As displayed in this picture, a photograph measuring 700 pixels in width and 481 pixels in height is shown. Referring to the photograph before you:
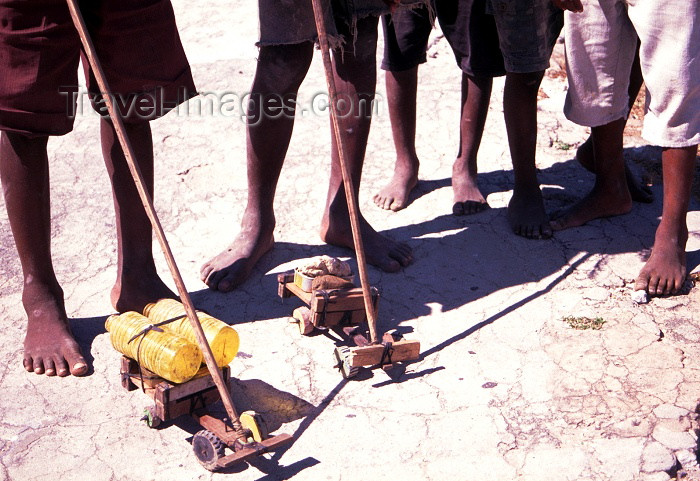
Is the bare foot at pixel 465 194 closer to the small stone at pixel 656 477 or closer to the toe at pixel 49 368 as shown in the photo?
the small stone at pixel 656 477

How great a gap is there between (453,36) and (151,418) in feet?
7.85

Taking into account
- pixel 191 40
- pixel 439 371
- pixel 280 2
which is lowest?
pixel 439 371

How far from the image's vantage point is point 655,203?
173 inches

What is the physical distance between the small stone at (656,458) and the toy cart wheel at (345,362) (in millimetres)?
1032

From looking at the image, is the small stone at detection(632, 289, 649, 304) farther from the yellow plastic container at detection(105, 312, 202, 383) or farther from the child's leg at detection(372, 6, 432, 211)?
the yellow plastic container at detection(105, 312, 202, 383)

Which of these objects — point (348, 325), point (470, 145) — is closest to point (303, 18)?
point (348, 325)

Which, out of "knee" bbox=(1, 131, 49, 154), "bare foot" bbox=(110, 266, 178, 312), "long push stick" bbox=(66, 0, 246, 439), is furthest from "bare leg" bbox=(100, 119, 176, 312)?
"long push stick" bbox=(66, 0, 246, 439)

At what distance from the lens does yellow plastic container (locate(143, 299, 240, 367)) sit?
2.98 meters

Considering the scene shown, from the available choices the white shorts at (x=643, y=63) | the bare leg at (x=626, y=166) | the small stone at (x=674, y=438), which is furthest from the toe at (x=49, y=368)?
the bare leg at (x=626, y=166)

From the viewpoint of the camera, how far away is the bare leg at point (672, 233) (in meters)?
3.65

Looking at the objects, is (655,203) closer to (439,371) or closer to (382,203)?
(382,203)

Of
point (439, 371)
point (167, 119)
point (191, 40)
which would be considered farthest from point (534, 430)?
point (191, 40)

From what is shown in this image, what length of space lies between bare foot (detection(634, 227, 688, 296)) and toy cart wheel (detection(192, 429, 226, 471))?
1.96m

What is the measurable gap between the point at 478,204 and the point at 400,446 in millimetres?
1773
